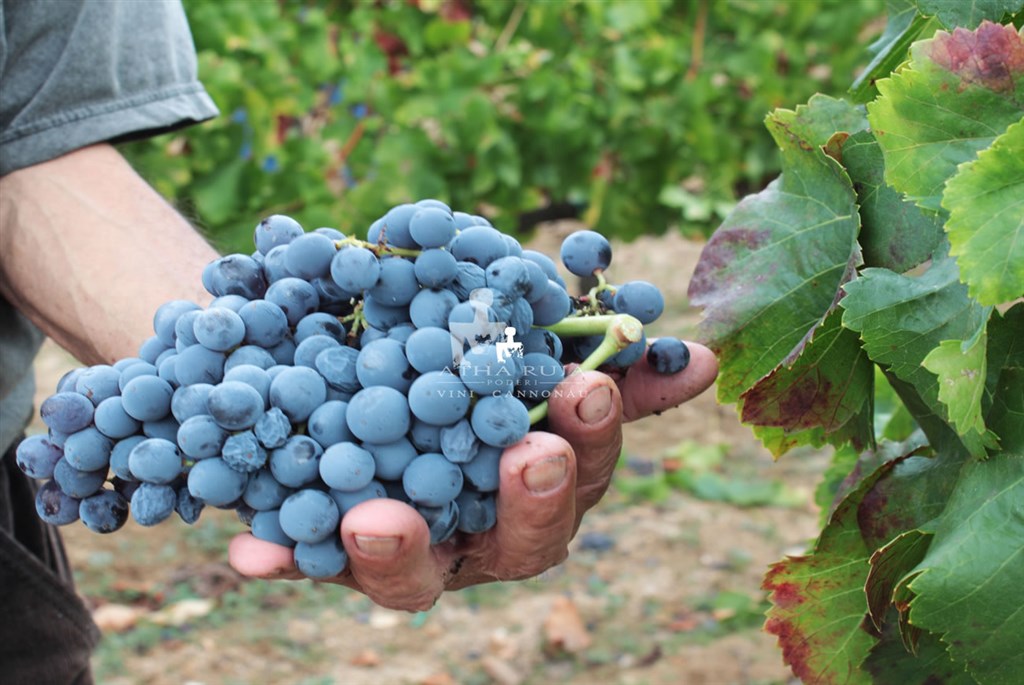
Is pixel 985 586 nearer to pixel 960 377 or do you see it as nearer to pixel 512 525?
pixel 960 377

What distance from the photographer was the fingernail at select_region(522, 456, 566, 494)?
3.25ft

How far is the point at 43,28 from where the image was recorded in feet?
5.01

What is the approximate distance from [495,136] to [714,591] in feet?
5.38

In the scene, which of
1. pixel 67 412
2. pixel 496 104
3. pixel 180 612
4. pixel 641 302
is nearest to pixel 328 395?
pixel 67 412

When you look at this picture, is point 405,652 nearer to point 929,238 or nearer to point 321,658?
point 321,658

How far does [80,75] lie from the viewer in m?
1.56

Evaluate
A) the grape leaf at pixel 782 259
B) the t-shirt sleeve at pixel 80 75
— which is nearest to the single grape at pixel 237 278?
the grape leaf at pixel 782 259

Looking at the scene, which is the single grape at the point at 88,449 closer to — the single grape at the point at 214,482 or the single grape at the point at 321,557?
the single grape at the point at 214,482

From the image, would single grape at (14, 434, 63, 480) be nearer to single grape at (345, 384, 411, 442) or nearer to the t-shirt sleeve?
single grape at (345, 384, 411, 442)

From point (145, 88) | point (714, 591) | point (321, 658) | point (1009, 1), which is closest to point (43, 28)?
point (145, 88)

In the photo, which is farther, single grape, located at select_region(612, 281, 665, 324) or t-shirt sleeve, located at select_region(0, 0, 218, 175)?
t-shirt sleeve, located at select_region(0, 0, 218, 175)

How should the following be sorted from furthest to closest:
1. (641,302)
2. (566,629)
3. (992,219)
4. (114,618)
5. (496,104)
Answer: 1. (496,104)
2. (114,618)
3. (566,629)
4. (641,302)
5. (992,219)

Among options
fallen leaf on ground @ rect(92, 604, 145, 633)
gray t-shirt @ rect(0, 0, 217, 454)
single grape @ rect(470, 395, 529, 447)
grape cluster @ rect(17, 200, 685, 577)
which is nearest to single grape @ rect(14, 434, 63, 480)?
grape cluster @ rect(17, 200, 685, 577)

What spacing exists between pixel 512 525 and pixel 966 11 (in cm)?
63
